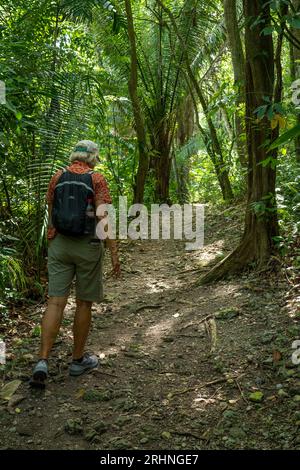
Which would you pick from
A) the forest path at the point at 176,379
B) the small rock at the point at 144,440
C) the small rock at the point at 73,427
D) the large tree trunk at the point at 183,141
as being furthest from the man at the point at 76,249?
the large tree trunk at the point at 183,141

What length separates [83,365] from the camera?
405 centimetres

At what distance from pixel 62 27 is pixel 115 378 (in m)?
4.87

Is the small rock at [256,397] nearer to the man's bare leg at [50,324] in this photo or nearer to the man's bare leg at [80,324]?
the man's bare leg at [80,324]

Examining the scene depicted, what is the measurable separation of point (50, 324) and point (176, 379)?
1025 mm

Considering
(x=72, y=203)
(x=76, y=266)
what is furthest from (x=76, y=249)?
(x=72, y=203)

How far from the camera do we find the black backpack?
3.76m

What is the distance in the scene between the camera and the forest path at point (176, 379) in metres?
3.16

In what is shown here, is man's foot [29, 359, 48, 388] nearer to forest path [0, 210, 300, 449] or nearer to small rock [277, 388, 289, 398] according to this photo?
forest path [0, 210, 300, 449]

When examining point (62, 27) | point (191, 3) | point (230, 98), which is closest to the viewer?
point (62, 27)

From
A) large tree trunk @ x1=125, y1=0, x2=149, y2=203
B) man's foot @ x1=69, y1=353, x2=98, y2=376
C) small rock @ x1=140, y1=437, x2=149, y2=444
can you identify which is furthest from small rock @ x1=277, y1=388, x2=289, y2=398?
large tree trunk @ x1=125, y1=0, x2=149, y2=203

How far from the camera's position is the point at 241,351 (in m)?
4.15

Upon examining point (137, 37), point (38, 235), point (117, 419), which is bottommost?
point (117, 419)

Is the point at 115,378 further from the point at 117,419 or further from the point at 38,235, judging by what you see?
the point at 38,235

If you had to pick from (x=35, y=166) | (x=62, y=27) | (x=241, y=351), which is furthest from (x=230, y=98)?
(x=241, y=351)
